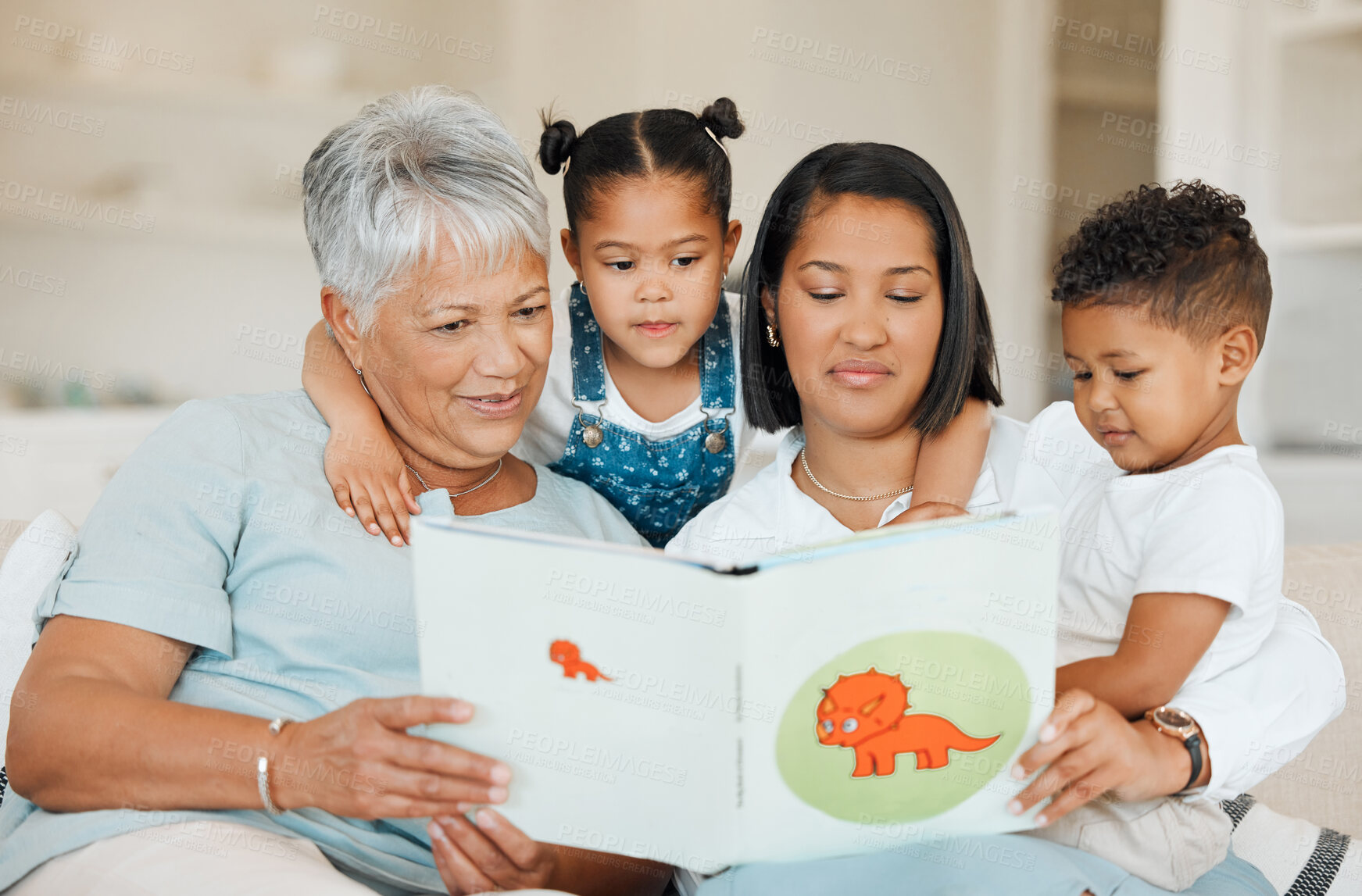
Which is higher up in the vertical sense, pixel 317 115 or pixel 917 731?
pixel 317 115

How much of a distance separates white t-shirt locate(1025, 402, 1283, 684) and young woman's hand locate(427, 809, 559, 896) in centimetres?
71

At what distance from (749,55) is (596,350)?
2.42 m

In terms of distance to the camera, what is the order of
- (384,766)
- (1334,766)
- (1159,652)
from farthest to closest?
1. (1334,766)
2. (1159,652)
3. (384,766)

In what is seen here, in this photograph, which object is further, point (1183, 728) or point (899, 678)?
point (1183, 728)

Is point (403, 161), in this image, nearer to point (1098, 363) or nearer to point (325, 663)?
point (325, 663)

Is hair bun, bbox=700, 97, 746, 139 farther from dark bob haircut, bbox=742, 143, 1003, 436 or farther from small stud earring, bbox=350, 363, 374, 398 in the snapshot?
small stud earring, bbox=350, 363, 374, 398

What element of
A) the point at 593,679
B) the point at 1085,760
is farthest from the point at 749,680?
the point at 1085,760

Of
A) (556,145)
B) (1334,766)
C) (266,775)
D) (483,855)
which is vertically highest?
(556,145)

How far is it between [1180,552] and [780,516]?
2.19 feet

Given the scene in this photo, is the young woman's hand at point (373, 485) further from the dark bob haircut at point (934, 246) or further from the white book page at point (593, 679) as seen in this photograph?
the dark bob haircut at point (934, 246)

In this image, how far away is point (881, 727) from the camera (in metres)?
1.07

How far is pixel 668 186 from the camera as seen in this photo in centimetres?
187

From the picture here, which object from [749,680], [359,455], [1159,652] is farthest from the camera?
[359,455]

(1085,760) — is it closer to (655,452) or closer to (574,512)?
(574,512)
